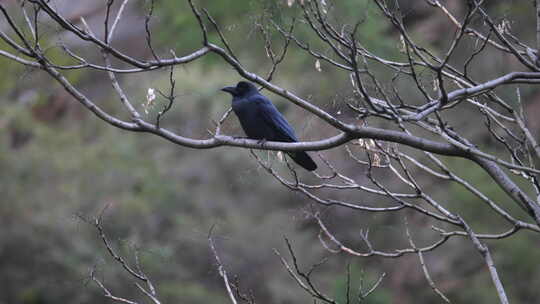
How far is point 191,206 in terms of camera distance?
53.4 feet

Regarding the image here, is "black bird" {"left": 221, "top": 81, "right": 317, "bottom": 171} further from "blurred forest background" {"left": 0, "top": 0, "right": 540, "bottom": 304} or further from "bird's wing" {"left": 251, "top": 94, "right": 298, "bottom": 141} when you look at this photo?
"blurred forest background" {"left": 0, "top": 0, "right": 540, "bottom": 304}

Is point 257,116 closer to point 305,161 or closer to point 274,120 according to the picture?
point 274,120

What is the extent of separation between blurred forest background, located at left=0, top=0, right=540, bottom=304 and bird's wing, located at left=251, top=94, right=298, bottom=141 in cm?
488

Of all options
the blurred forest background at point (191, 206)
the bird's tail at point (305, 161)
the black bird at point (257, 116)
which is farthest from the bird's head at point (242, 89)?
the blurred forest background at point (191, 206)

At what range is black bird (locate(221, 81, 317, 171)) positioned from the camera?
625 cm

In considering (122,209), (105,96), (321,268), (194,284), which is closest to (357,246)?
(321,268)

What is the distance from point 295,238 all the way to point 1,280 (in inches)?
217

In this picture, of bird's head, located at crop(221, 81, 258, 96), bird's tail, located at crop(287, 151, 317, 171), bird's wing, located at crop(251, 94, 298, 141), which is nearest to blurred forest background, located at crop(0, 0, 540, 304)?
bird's wing, located at crop(251, 94, 298, 141)

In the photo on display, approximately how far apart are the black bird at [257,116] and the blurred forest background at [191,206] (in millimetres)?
4942

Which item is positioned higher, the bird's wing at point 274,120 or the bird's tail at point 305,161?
the bird's wing at point 274,120

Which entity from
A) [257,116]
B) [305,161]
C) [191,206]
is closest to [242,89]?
[257,116]

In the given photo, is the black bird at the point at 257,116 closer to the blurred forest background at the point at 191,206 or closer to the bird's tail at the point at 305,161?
the bird's tail at the point at 305,161

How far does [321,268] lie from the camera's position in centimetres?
1591

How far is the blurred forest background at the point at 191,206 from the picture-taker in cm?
1359
